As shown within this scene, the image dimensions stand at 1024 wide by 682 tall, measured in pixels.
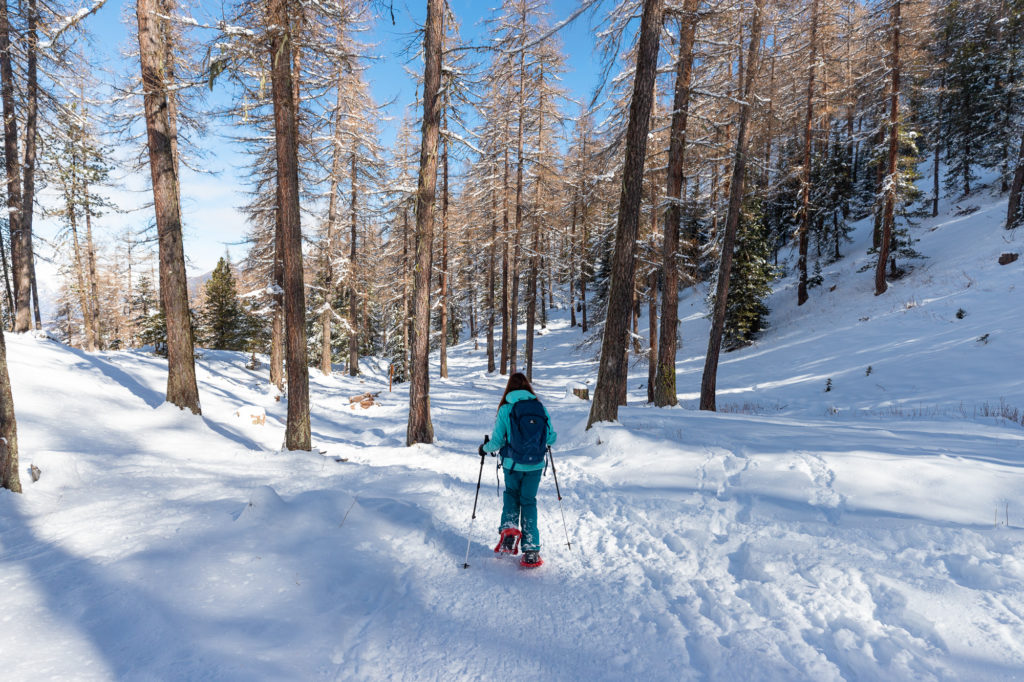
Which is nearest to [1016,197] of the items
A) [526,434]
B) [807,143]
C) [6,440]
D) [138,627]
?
[807,143]

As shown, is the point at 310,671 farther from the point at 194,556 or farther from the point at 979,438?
the point at 979,438

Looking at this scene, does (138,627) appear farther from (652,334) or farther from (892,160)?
(892,160)

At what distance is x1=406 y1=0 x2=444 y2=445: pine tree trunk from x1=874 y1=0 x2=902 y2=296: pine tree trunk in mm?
20858

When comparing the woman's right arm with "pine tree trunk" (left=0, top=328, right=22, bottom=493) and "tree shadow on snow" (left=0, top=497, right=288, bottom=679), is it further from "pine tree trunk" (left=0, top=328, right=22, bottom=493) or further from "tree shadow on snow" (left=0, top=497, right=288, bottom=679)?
"pine tree trunk" (left=0, top=328, right=22, bottom=493)

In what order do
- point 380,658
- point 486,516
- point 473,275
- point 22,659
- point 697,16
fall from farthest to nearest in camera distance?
point 473,275 < point 697,16 < point 486,516 < point 380,658 < point 22,659

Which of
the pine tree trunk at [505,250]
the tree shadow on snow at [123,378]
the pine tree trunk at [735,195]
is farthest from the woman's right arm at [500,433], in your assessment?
the pine tree trunk at [505,250]

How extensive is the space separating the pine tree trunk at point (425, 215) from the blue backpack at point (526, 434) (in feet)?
16.6

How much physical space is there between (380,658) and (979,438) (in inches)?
342

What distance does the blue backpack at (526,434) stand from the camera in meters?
4.11

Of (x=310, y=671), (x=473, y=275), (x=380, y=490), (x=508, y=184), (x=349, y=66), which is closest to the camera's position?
(x=310, y=671)

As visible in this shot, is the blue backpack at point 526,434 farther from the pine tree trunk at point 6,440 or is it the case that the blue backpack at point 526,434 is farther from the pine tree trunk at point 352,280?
the pine tree trunk at point 352,280

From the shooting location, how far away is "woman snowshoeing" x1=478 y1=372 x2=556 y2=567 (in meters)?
4.11

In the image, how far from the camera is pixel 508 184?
794 inches

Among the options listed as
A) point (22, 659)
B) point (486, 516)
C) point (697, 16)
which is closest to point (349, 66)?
point (697, 16)
